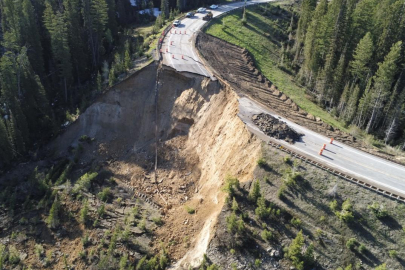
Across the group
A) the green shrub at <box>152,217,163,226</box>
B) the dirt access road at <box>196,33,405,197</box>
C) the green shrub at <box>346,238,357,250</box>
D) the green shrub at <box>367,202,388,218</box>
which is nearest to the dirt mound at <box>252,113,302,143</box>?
the dirt access road at <box>196,33,405,197</box>

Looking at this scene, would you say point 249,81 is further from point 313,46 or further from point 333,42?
point 333,42

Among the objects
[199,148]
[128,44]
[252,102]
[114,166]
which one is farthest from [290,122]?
[128,44]

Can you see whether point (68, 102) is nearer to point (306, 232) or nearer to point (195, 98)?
point (195, 98)

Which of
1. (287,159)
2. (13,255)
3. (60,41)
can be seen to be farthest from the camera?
(60,41)

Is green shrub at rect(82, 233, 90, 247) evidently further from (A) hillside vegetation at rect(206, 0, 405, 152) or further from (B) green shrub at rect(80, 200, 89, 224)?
(A) hillside vegetation at rect(206, 0, 405, 152)

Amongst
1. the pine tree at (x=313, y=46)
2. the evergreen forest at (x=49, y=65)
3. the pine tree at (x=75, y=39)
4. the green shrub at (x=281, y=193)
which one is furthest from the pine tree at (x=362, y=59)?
the pine tree at (x=75, y=39)

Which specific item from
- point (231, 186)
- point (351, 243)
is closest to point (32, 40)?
point (231, 186)

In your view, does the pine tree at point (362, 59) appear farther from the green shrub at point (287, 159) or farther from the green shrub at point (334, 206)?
the green shrub at point (334, 206)
